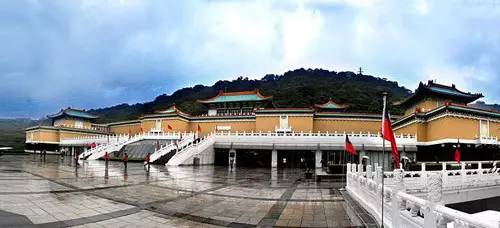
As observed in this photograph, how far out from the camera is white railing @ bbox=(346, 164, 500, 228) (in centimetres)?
522

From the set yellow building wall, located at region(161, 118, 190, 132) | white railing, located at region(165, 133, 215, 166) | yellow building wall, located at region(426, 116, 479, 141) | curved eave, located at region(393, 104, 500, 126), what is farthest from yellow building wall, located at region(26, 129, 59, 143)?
yellow building wall, located at region(426, 116, 479, 141)

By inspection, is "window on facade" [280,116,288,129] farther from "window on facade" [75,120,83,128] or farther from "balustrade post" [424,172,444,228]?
"window on facade" [75,120,83,128]

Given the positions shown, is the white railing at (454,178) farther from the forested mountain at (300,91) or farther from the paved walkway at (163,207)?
the forested mountain at (300,91)

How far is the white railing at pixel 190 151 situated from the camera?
35.3m

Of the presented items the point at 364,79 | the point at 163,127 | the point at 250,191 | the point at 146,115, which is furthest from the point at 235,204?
the point at 364,79

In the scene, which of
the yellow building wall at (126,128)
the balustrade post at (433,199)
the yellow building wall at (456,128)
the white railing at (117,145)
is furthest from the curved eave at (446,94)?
the yellow building wall at (126,128)

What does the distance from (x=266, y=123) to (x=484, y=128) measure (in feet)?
82.7

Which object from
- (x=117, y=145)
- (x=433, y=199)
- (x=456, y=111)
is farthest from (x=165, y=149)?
(x=433, y=199)

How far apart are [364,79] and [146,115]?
75176mm

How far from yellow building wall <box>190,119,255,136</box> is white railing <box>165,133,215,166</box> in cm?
1306

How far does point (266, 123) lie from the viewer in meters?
51.2

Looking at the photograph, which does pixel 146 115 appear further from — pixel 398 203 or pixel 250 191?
pixel 398 203

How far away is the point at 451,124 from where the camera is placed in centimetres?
3559

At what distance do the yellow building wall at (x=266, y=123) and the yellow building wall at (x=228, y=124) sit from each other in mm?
2215
